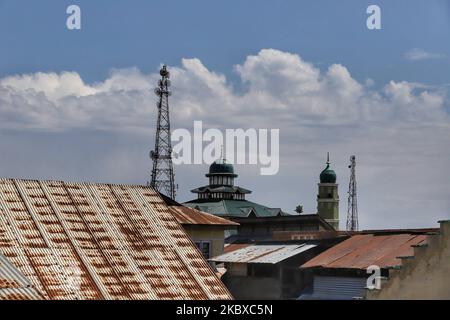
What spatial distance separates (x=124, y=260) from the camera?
23.2 metres

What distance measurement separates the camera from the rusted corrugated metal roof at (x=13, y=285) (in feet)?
61.2

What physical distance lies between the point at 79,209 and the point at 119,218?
1.27 metres

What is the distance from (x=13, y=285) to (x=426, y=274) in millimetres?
11728

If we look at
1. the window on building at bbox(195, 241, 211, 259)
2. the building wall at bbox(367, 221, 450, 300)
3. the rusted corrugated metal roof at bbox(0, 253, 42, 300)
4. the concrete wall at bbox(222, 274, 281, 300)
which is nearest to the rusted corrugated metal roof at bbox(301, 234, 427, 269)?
the concrete wall at bbox(222, 274, 281, 300)

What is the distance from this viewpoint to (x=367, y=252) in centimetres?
3781

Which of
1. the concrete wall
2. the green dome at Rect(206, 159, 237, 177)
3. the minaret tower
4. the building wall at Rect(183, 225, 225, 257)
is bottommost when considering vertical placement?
the concrete wall

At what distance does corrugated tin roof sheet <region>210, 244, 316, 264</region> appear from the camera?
41344 millimetres

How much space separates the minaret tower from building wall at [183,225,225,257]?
42.7m

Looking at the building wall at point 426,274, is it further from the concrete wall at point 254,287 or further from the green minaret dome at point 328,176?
the green minaret dome at point 328,176

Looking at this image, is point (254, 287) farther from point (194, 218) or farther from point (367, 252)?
point (194, 218)

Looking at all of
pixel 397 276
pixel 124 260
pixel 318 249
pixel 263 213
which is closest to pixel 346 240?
pixel 318 249

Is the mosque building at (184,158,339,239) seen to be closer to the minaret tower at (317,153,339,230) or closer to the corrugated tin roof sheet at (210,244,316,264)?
the minaret tower at (317,153,339,230)

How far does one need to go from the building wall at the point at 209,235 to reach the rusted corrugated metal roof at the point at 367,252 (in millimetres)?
5168
